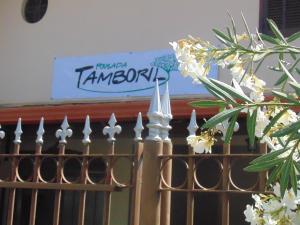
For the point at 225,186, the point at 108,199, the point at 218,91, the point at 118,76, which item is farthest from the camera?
the point at 118,76

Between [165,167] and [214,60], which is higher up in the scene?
[214,60]

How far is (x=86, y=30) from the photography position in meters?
7.82

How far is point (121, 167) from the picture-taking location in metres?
8.39

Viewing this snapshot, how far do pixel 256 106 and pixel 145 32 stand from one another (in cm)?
542

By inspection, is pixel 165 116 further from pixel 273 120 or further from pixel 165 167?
pixel 273 120

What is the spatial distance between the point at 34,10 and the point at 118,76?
1.93 metres

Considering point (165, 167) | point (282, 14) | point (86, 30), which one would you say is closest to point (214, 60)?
point (165, 167)

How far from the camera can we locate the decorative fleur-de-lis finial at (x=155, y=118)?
3699mm

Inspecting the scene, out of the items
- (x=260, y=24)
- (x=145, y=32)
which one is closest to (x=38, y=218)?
(x=145, y=32)

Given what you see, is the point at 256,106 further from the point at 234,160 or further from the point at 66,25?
the point at 66,25

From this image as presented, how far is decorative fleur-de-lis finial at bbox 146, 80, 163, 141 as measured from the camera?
3.70 metres

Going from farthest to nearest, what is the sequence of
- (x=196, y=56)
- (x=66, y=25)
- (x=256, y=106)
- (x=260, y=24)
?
(x=66, y=25) < (x=260, y=24) < (x=196, y=56) < (x=256, y=106)

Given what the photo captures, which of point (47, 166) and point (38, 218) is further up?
point (47, 166)

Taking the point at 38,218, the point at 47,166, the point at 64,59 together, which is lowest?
the point at 38,218
